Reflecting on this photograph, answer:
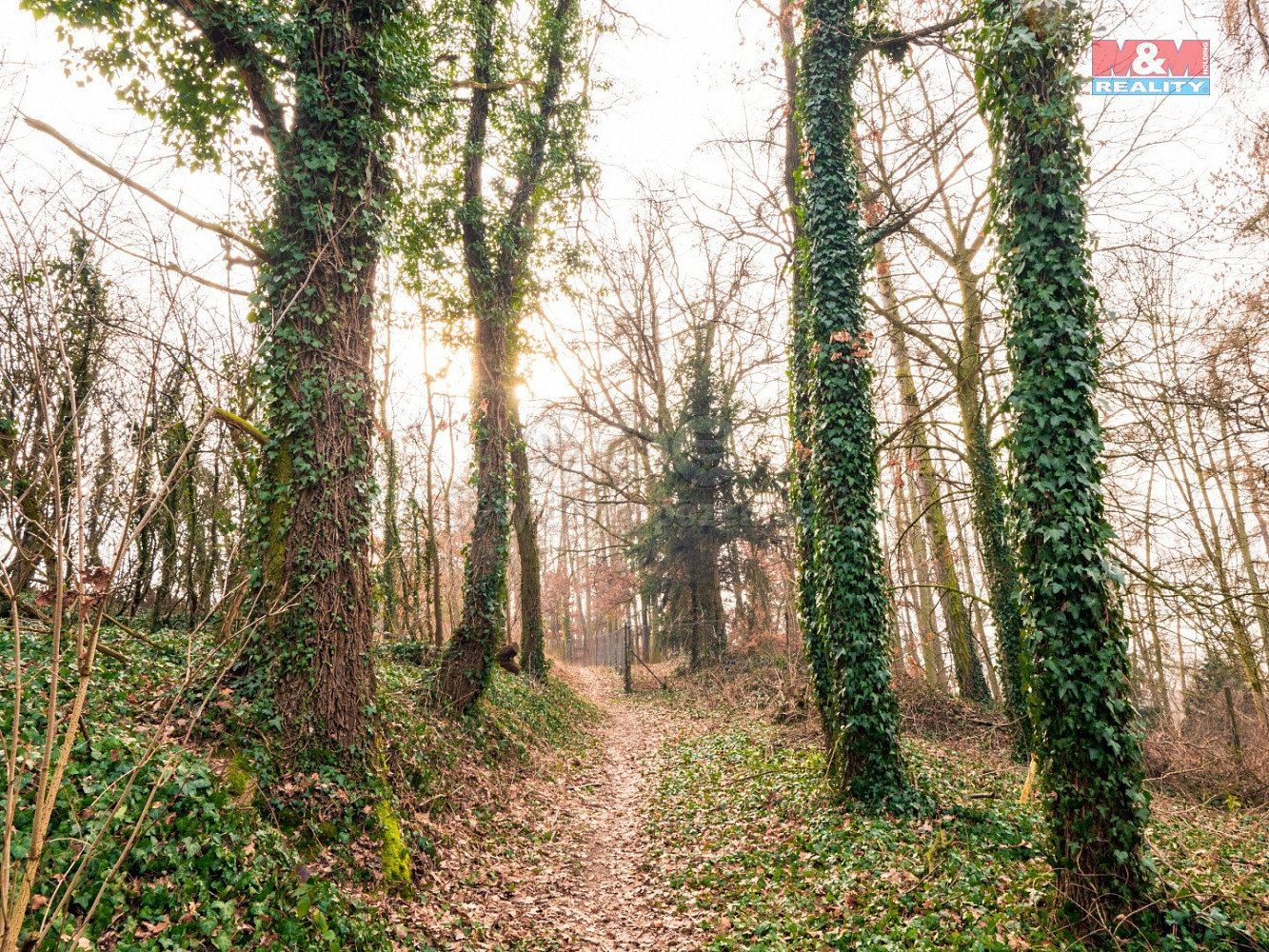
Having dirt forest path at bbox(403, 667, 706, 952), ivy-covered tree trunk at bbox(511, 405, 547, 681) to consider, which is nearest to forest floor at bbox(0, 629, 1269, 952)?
dirt forest path at bbox(403, 667, 706, 952)

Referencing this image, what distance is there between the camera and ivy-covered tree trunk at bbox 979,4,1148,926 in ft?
14.5

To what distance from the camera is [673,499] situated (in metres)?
18.5

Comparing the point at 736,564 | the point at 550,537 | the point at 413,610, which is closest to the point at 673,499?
the point at 736,564

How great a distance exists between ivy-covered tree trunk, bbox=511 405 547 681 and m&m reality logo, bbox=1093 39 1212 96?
38.3ft

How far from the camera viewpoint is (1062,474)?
4.72 metres

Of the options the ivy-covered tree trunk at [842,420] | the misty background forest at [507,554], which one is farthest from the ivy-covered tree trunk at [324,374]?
the ivy-covered tree trunk at [842,420]

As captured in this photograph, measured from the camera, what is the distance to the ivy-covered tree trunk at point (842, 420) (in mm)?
7035

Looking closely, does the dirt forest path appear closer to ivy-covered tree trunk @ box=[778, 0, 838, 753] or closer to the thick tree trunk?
the thick tree trunk

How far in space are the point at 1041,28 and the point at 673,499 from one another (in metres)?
14.3

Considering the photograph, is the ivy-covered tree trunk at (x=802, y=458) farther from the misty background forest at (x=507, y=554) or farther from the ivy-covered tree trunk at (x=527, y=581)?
the ivy-covered tree trunk at (x=527, y=581)

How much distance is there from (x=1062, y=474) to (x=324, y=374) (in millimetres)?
6393

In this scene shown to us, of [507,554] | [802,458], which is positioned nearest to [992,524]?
[802,458]

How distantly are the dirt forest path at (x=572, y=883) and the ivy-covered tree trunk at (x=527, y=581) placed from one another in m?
4.44

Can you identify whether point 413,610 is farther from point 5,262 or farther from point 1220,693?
point 1220,693
